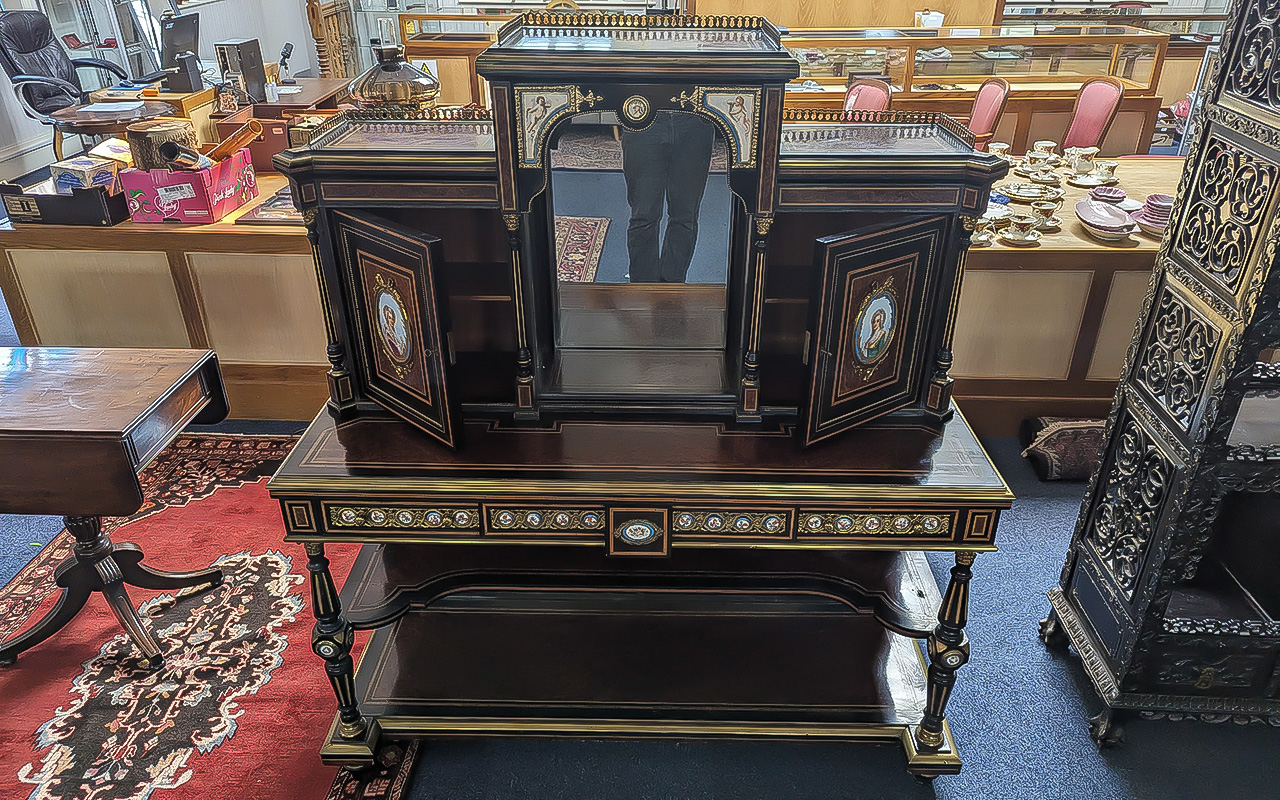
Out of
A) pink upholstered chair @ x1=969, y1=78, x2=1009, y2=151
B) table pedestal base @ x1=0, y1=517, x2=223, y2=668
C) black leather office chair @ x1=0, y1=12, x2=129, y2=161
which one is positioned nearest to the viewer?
table pedestal base @ x1=0, y1=517, x2=223, y2=668

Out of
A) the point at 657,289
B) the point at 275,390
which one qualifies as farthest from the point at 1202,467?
→ the point at 275,390

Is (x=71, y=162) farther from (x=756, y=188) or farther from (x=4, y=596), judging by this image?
(x=756, y=188)

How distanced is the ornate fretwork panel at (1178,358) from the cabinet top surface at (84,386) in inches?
106

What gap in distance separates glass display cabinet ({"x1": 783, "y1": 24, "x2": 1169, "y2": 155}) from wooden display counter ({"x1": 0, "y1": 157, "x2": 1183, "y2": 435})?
118 inches

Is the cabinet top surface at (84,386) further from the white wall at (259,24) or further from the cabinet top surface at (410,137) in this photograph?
the white wall at (259,24)

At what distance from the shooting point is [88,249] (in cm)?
349

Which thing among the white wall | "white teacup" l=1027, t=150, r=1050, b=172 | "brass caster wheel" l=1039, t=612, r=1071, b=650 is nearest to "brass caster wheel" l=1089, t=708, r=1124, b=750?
"brass caster wheel" l=1039, t=612, r=1071, b=650

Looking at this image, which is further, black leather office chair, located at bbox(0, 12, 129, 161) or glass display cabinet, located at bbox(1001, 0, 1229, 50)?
glass display cabinet, located at bbox(1001, 0, 1229, 50)

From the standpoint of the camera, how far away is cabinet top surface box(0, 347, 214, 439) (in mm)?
2217

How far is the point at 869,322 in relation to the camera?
1.90 metres

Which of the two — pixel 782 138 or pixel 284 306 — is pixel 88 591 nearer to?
pixel 284 306

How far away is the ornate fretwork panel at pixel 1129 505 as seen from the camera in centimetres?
219

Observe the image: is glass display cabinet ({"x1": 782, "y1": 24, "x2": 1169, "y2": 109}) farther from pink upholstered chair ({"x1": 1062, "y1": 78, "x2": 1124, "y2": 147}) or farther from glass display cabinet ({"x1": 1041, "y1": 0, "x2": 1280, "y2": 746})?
glass display cabinet ({"x1": 1041, "y1": 0, "x2": 1280, "y2": 746})

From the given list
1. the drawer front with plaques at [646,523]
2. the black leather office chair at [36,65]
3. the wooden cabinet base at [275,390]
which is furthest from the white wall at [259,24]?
the drawer front with plaques at [646,523]
